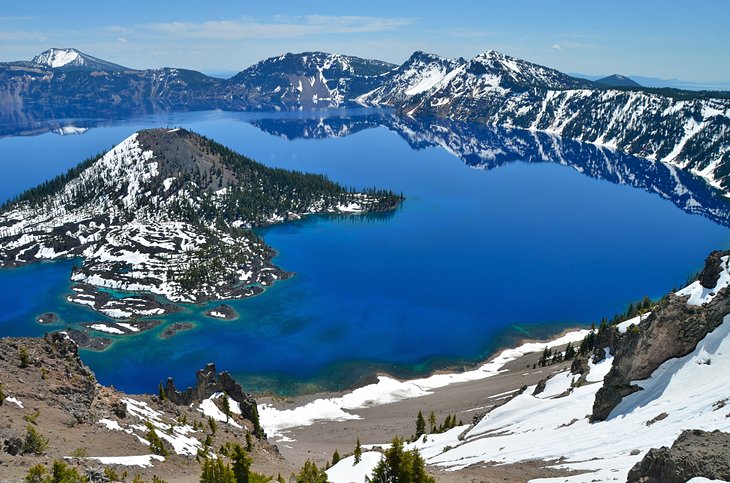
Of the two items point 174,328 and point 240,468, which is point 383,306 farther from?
point 240,468

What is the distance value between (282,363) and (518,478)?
75379 mm

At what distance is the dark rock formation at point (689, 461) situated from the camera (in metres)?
28.8

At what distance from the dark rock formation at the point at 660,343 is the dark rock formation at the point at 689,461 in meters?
22.2

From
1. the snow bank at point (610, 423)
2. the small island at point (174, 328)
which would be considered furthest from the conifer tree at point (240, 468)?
the small island at point (174, 328)

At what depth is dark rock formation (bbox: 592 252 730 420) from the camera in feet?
177

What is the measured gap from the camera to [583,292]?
5650 inches

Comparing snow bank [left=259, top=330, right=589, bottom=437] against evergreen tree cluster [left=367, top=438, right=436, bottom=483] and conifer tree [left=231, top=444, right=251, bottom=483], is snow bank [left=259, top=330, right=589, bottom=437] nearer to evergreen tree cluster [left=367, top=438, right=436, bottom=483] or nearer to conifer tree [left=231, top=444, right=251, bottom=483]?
conifer tree [left=231, top=444, right=251, bottom=483]

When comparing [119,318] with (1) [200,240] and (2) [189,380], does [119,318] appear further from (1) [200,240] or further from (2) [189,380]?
Result: (1) [200,240]

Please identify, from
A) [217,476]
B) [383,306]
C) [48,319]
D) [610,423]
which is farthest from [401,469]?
[48,319]

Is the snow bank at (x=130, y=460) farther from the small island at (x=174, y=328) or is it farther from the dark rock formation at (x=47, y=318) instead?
the dark rock formation at (x=47, y=318)

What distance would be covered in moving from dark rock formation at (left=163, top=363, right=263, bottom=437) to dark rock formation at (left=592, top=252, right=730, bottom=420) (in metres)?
46.1

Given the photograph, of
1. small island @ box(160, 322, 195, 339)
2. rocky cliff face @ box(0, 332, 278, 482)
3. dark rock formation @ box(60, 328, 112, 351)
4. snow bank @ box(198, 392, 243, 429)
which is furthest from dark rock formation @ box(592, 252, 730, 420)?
dark rock formation @ box(60, 328, 112, 351)

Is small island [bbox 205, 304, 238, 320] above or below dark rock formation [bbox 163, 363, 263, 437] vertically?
below

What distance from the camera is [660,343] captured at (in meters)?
55.2
